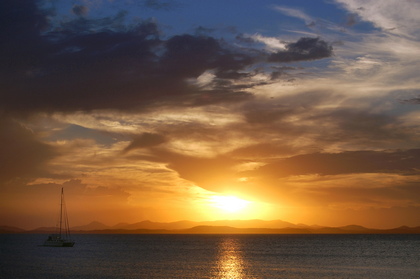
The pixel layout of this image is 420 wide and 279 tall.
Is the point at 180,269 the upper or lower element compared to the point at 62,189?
lower

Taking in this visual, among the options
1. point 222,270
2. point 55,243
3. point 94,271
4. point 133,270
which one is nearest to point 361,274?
point 222,270

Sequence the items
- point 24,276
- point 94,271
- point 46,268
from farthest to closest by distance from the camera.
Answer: point 46,268 < point 94,271 < point 24,276

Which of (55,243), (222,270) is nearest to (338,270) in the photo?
(222,270)

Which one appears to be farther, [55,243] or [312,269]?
[55,243]

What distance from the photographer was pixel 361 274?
75.2 m

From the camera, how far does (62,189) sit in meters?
144

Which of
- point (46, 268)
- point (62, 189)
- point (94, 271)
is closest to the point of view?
point (94, 271)

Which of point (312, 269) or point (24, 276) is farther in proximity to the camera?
point (312, 269)

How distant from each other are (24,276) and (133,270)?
1893 centimetres

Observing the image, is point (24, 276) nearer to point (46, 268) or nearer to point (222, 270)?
point (46, 268)

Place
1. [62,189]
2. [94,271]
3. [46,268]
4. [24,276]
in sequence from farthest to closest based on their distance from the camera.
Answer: [62,189] → [46,268] → [94,271] → [24,276]

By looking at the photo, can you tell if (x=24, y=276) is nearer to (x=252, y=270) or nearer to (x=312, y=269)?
(x=252, y=270)

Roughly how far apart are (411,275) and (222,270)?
31.9 meters

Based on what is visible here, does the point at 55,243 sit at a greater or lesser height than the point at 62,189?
lesser
